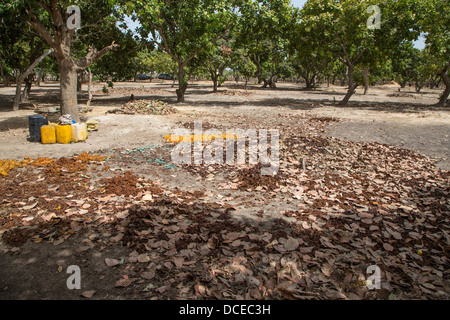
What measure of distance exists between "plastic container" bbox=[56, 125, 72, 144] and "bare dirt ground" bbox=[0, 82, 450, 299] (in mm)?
618

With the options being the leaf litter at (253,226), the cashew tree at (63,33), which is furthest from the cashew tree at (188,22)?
the leaf litter at (253,226)

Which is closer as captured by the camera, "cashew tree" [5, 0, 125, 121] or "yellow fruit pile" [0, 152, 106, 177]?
"yellow fruit pile" [0, 152, 106, 177]

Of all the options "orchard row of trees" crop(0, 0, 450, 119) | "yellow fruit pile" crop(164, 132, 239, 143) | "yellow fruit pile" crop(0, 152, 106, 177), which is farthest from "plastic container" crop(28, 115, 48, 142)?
"orchard row of trees" crop(0, 0, 450, 119)

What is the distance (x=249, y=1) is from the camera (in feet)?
58.1

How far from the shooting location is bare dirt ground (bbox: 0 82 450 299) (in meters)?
3.15

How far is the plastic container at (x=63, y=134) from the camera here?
8.84 meters

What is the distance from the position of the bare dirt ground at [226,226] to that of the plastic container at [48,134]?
586 millimetres

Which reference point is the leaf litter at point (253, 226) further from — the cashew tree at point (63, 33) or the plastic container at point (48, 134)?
the cashew tree at point (63, 33)

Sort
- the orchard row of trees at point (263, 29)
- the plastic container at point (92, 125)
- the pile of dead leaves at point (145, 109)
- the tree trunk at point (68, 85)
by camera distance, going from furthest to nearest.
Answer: the orchard row of trees at point (263, 29), the pile of dead leaves at point (145, 109), the tree trunk at point (68, 85), the plastic container at point (92, 125)

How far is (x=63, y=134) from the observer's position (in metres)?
8.86

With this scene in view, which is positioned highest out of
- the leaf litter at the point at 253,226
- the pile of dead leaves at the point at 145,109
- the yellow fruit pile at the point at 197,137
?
the pile of dead leaves at the point at 145,109

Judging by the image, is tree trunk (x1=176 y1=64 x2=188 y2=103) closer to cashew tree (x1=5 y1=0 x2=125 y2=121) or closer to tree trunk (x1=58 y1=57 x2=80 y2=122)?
cashew tree (x1=5 y1=0 x2=125 y2=121)
